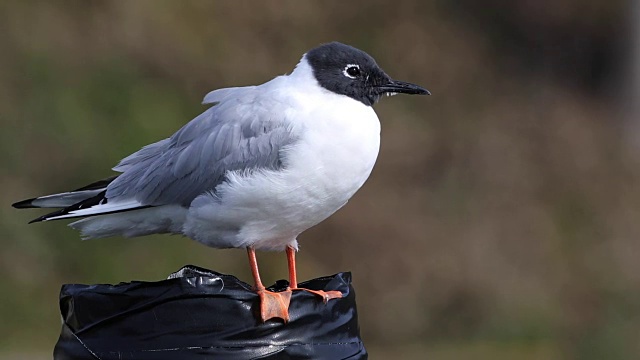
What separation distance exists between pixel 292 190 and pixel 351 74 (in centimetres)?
44

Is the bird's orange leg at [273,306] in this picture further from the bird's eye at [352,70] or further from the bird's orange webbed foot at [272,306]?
the bird's eye at [352,70]

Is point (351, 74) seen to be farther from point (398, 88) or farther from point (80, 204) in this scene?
point (80, 204)

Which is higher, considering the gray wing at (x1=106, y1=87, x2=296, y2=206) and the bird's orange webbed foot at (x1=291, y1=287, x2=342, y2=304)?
the gray wing at (x1=106, y1=87, x2=296, y2=206)

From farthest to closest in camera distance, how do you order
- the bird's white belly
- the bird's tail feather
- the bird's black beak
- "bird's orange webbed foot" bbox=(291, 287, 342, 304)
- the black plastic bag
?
→ the bird's black beak < the bird's tail feather < the bird's white belly < "bird's orange webbed foot" bbox=(291, 287, 342, 304) < the black plastic bag

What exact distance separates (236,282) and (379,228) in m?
4.39

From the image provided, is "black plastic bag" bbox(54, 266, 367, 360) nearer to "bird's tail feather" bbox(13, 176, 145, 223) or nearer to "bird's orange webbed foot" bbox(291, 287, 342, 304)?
"bird's orange webbed foot" bbox(291, 287, 342, 304)

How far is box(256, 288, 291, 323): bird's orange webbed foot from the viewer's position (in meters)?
2.22

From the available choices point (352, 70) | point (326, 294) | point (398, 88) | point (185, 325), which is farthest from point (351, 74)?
point (185, 325)

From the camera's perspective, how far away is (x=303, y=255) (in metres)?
6.29

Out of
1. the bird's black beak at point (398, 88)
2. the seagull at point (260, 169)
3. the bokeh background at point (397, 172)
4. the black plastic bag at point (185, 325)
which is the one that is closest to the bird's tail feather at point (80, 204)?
the seagull at point (260, 169)

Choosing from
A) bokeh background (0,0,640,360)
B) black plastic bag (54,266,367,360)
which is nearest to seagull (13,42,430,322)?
black plastic bag (54,266,367,360)

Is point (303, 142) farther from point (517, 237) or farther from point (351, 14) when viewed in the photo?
point (351, 14)

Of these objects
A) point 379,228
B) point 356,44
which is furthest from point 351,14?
point 379,228

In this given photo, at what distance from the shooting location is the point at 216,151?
8.79ft
